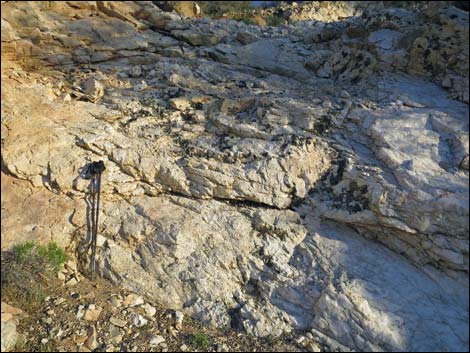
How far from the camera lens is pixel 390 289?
188 inches

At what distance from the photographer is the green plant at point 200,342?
15.5ft

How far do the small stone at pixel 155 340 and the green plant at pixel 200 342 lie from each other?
37 centimetres

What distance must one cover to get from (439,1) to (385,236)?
4758mm

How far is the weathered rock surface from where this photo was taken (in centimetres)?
480

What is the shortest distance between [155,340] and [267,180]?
248 cm

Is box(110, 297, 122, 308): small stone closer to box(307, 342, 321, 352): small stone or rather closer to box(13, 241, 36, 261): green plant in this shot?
box(13, 241, 36, 261): green plant

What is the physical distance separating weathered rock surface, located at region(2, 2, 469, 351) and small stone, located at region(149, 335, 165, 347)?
1.67ft

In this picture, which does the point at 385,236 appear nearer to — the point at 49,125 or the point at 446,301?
the point at 446,301

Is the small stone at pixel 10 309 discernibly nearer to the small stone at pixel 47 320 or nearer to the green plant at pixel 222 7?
the small stone at pixel 47 320

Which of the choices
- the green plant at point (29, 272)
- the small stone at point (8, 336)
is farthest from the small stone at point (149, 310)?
the small stone at point (8, 336)

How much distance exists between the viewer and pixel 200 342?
187 inches

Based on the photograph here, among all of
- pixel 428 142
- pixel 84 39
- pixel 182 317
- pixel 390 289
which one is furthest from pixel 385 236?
pixel 84 39

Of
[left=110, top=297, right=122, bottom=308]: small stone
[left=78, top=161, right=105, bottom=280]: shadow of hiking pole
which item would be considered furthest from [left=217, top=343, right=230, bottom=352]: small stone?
[left=78, top=161, right=105, bottom=280]: shadow of hiking pole

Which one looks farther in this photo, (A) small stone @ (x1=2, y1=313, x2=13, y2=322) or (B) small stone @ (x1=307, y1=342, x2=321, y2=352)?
(B) small stone @ (x1=307, y1=342, x2=321, y2=352)
